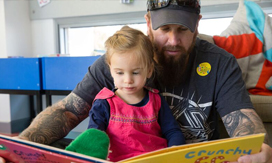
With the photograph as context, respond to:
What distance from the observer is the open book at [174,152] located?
542mm

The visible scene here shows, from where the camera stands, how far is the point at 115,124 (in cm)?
93

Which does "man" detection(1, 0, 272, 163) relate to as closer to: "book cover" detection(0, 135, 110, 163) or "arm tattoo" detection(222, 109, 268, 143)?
"arm tattoo" detection(222, 109, 268, 143)

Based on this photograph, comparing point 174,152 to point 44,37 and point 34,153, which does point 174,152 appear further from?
point 44,37

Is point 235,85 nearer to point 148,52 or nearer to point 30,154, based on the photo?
point 148,52

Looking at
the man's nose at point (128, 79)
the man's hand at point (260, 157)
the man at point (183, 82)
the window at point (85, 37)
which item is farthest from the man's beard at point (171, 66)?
the window at point (85, 37)

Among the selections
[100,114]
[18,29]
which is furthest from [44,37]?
[100,114]

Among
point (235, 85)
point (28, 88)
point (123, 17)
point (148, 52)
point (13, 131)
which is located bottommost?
point (13, 131)

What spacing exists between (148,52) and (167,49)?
18 cm

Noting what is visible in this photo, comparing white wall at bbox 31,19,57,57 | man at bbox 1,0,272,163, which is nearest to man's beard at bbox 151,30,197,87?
man at bbox 1,0,272,163

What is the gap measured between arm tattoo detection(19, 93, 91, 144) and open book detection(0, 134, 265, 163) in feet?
1.21

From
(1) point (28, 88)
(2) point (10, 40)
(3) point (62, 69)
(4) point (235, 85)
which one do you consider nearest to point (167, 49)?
(4) point (235, 85)

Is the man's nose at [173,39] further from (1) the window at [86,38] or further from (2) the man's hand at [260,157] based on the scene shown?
(1) the window at [86,38]

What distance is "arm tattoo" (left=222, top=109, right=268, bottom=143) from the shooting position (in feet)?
3.09

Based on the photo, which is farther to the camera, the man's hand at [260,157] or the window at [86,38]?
the window at [86,38]
